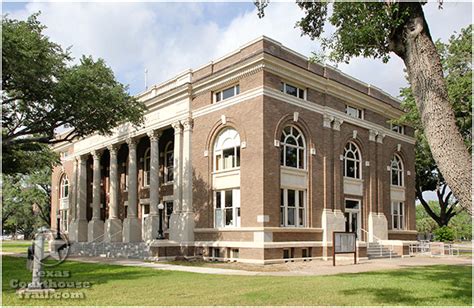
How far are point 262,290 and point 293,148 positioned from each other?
13.4 metres

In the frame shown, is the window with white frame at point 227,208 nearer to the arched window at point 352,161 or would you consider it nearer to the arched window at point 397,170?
the arched window at point 352,161

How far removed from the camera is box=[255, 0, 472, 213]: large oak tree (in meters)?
8.86

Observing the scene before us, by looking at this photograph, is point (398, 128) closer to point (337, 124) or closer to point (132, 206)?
point (337, 124)

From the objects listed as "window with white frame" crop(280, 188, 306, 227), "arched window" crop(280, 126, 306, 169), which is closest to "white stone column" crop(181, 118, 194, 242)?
"window with white frame" crop(280, 188, 306, 227)

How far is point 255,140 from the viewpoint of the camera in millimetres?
23156

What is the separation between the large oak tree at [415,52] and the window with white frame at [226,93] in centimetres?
1280

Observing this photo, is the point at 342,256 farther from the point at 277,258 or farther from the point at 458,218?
the point at 458,218

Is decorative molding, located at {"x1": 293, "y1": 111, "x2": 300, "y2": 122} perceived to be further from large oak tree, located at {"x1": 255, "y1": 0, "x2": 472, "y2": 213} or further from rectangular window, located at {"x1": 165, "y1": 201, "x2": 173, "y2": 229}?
large oak tree, located at {"x1": 255, "y1": 0, "x2": 472, "y2": 213}

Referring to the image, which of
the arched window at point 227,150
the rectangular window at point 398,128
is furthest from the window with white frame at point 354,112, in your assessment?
the arched window at point 227,150

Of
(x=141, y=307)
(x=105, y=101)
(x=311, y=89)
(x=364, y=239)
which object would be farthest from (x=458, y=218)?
(x=141, y=307)

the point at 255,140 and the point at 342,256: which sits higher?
the point at 255,140

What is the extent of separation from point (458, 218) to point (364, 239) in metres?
77.7

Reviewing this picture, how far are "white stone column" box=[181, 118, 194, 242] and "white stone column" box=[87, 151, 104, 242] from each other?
1226 cm

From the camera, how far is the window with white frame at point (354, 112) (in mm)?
29094
